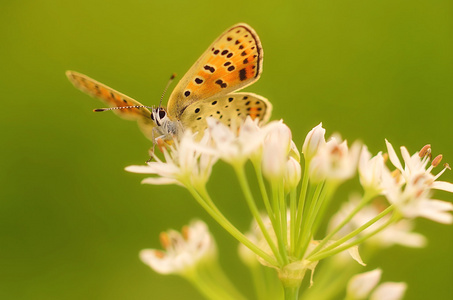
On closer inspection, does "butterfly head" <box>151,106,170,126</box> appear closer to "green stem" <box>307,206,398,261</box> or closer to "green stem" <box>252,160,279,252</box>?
"green stem" <box>252,160,279,252</box>

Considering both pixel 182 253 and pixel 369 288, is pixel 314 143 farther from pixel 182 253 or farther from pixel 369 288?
pixel 182 253

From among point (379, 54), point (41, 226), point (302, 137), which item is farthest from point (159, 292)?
point (379, 54)

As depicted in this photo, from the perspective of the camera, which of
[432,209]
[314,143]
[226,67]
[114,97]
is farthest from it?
[114,97]

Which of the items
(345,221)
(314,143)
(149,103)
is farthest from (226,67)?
(149,103)

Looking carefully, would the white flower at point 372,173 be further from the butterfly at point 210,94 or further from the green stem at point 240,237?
the butterfly at point 210,94

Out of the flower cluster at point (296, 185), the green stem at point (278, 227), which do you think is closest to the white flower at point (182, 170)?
the flower cluster at point (296, 185)

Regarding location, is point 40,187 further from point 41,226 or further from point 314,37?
point 314,37
